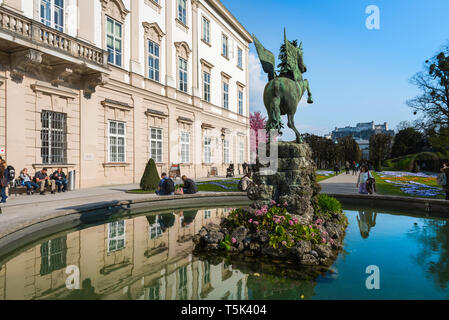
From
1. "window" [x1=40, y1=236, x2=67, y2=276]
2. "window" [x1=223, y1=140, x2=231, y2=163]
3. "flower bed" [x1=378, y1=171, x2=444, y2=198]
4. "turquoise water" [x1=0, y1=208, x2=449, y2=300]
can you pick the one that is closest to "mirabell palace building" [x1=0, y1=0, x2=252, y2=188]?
"window" [x1=223, y1=140, x2=231, y2=163]

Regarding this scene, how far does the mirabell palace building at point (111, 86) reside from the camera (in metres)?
12.3

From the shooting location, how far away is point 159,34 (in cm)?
2103

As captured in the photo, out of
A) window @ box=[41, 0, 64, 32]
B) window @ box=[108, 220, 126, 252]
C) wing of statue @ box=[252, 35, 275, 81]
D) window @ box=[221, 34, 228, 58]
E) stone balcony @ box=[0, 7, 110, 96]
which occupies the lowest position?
window @ box=[108, 220, 126, 252]

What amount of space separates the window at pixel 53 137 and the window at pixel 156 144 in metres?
6.71

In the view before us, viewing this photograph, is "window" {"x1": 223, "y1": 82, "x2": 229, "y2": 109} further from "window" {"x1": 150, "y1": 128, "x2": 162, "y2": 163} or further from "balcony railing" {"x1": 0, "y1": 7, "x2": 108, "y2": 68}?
"balcony railing" {"x1": 0, "y1": 7, "x2": 108, "y2": 68}

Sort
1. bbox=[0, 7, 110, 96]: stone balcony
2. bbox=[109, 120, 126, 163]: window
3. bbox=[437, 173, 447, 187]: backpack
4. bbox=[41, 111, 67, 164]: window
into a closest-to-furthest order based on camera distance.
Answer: bbox=[437, 173, 447, 187]: backpack, bbox=[0, 7, 110, 96]: stone balcony, bbox=[41, 111, 67, 164]: window, bbox=[109, 120, 126, 163]: window

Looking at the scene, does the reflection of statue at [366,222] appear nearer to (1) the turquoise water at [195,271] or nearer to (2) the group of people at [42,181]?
(1) the turquoise water at [195,271]

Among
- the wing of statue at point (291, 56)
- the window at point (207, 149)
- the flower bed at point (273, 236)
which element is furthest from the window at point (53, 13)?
the window at point (207, 149)

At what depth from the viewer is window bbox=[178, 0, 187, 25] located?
23.8m

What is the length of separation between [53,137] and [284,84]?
42.1ft

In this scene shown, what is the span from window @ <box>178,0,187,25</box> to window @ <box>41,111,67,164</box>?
14767 mm
